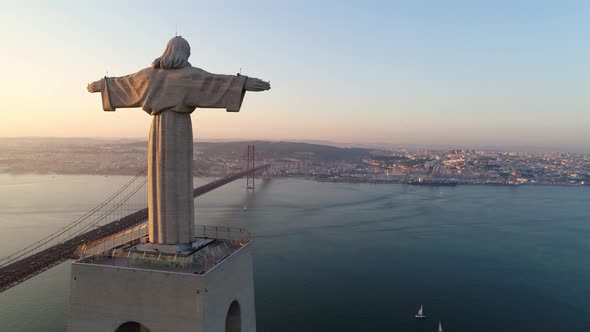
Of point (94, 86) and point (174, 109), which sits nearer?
point (174, 109)

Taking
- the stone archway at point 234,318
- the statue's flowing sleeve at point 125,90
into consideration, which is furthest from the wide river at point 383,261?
the statue's flowing sleeve at point 125,90

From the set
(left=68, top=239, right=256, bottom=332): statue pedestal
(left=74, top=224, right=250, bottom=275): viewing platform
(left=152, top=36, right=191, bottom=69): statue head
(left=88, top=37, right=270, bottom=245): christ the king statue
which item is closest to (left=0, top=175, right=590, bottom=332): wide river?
(left=74, top=224, right=250, bottom=275): viewing platform

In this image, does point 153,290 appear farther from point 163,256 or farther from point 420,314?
point 420,314

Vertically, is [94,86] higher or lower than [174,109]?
higher

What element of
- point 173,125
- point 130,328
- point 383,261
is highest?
point 173,125

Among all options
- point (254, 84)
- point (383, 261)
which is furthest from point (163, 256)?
point (383, 261)

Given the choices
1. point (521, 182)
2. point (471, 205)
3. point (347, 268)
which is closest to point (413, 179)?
point (521, 182)

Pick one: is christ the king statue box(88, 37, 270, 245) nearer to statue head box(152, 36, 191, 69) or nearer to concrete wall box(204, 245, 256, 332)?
statue head box(152, 36, 191, 69)
